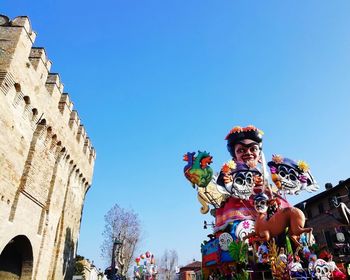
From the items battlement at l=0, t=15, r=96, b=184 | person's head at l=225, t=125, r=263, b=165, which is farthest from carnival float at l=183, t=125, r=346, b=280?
battlement at l=0, t=15, r=96, b=184

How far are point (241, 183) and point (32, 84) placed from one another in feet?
49.6

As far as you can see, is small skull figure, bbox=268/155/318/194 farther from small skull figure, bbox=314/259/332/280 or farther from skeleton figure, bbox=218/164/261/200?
small skull figure, bbox=314/259/332/280

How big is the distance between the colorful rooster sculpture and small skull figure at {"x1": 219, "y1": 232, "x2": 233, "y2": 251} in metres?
3.81

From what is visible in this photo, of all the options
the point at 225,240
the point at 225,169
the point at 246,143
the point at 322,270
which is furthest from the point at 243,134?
the point at 322,270

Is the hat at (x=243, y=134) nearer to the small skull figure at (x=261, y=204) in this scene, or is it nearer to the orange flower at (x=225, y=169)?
the orange flower at (x=225, y=169)

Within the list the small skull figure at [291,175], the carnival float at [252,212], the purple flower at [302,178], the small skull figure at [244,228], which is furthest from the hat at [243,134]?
the small skull figure at [244,228]

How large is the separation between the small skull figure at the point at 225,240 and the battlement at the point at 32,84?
1373 centimetres

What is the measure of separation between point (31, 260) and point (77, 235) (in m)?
10.2

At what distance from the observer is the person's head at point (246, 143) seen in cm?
2298

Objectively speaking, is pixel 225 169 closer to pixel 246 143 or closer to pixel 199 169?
pixel 199 169

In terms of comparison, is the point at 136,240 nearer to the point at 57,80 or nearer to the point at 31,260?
the point at 31,260

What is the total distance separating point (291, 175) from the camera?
2175 centimetres

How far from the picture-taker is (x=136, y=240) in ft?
133

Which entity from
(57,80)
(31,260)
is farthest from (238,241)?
(57,80)
